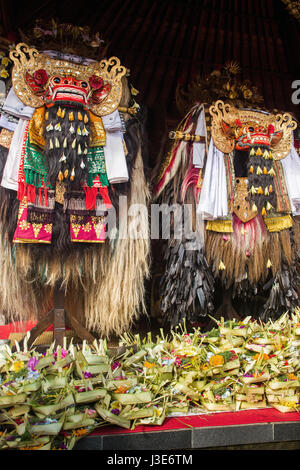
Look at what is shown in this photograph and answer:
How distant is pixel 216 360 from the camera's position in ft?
5.87

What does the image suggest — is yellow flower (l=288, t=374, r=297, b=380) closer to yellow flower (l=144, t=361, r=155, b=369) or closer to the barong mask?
yellow flower (l=144, t=361, r=155, b=369)

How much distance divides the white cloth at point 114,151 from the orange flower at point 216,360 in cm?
92

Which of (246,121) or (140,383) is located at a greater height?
(246,121)

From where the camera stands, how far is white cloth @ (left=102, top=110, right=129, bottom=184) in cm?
214

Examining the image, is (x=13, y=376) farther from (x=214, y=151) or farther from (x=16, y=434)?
(x=214, y=151)

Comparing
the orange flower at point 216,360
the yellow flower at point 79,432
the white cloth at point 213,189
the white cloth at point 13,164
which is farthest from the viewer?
the white cloth at point 213,189

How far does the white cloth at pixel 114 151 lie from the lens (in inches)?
84.4

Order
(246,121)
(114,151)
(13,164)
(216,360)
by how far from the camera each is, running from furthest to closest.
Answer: (246,121)
(114,151)
(13,164)
(216,360)

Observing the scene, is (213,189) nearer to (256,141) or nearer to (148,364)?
(256,141)

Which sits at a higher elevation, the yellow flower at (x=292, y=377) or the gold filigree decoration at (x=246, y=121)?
the gold filigree decoration at (x=246, y=121)

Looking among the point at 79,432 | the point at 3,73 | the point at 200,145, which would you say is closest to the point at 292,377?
the point at 79,432

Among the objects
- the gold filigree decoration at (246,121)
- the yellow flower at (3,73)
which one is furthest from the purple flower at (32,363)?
the gold filigree decoration at (246,121)

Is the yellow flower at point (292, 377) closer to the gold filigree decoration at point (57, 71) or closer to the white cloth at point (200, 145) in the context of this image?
the white cloth at point (200, 145)

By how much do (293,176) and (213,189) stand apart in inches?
19.5
